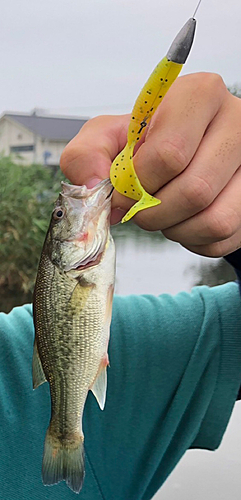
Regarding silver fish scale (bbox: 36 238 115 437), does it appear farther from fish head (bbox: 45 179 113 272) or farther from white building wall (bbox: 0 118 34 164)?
white building wall (bbox: 0 118 34 164)

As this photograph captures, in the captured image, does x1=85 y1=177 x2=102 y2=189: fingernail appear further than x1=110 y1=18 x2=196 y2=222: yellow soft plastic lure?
Yes

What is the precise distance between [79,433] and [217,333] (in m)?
0.54

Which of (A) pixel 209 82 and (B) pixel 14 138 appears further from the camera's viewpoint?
(B) pixel 14 138

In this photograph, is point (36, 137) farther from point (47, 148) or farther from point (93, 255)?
point (93, 255)

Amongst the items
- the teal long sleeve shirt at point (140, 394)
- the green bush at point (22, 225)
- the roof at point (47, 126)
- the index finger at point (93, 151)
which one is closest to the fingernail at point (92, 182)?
the index finger at point (93, 151)

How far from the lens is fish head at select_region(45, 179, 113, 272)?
610 millimetres

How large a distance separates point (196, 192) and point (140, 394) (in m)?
0.67

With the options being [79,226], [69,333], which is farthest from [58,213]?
[69,333]

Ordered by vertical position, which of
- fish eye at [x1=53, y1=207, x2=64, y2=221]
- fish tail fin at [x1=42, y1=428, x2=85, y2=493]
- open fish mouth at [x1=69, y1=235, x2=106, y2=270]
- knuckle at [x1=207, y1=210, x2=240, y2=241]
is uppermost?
knuckle at [x1=207, y1=210, x2=240, y2=241]

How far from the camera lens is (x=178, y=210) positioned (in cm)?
60

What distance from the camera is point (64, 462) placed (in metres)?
0.62

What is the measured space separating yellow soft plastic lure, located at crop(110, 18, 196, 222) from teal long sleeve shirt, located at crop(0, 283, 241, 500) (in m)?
0.60

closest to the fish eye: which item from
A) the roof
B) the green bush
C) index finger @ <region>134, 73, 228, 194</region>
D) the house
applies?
index finger @ <region>134, 73, 228, 194</region>

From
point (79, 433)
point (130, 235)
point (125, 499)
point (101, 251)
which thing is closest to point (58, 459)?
point (79, 433)
